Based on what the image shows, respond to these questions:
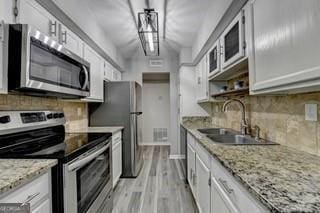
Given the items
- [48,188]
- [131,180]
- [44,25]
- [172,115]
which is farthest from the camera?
[172,115]

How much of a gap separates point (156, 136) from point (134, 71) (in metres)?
2.44

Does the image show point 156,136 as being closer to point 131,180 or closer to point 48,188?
point 131,180

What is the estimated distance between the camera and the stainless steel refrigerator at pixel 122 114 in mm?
3547

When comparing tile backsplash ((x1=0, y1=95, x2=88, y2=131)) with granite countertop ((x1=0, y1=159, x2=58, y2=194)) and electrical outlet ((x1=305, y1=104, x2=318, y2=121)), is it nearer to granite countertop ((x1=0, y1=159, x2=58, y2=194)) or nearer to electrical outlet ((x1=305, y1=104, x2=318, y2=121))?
granite countertop ((x1=0, y1=159, x2=58, y2=194))

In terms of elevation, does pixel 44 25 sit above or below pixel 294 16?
above

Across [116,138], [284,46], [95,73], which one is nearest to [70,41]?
[95,73]

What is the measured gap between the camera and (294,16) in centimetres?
102

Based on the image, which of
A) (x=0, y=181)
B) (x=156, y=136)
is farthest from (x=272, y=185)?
(x=156, y=136)

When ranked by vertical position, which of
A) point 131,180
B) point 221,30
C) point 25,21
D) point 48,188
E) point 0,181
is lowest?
point 131,180

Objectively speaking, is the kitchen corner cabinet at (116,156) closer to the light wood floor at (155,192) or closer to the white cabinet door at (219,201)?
the light wood floor at (155,192)

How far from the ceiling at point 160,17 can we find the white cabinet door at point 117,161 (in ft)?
6.10

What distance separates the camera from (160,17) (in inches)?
124

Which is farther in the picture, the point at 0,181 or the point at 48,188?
the point at 48,188

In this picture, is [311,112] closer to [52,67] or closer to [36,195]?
[36,195]
